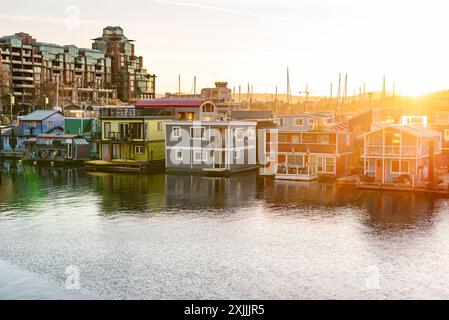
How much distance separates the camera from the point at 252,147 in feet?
191

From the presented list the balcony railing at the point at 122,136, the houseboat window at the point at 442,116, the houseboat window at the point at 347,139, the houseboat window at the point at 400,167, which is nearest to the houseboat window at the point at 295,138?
the houseboat window at the point at 347,139

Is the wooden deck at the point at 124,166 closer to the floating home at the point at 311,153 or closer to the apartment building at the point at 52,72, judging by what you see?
the floating home at the point at 311,153

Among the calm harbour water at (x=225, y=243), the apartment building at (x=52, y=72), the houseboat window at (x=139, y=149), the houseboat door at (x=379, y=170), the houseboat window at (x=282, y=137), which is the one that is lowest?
the calm harbour water at (x=225, y=243)

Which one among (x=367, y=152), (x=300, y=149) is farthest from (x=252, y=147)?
(x=367, y=152)

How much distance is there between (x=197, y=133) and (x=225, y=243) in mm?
→ 28413

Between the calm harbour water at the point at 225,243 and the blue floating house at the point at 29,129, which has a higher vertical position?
the blue floating house at the point at 29,129

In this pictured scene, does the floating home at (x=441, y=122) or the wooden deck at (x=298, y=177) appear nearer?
the wooden deck at (x=298, y=177)

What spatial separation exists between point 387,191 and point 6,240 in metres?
27.6

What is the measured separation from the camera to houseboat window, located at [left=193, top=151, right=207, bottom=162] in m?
54.4

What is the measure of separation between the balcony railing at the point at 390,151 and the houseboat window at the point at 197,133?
55.2 ft

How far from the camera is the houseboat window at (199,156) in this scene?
5438cm

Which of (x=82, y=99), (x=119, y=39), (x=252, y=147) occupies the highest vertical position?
(x=119, y=39)
